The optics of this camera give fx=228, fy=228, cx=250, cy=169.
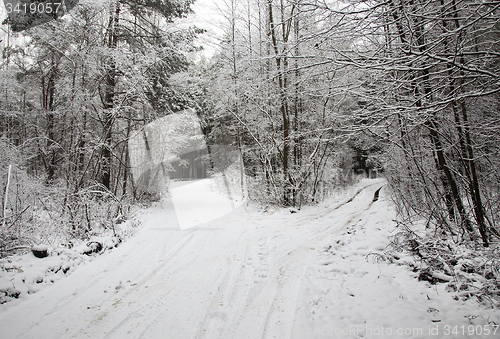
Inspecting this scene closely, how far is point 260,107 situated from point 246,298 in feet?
28.8

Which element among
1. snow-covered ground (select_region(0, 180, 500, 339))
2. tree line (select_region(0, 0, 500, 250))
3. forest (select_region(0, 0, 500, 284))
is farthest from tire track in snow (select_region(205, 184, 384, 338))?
tree line (select_region(0, 0, 500, 250))

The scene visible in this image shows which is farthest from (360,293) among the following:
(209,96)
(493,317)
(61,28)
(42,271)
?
(209,96)

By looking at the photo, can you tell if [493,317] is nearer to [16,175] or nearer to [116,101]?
[116,101]

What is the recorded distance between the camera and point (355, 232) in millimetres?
6055

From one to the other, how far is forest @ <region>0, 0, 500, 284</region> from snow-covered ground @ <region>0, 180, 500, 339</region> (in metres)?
1.29

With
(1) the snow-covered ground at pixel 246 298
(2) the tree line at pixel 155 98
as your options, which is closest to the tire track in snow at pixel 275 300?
(1) the snow-covered ground at pixel 246 298

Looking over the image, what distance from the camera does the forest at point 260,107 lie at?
314 cm

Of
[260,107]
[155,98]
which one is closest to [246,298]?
[260,107]

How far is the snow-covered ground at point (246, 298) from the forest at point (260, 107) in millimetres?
1293

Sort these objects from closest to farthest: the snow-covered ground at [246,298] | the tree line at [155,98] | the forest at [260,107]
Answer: the snow-covered ground at [246,298] → the forest at [260,107] → the tree line at [155,98]

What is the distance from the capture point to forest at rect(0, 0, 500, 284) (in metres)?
3.14

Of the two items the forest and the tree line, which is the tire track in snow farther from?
the tree line

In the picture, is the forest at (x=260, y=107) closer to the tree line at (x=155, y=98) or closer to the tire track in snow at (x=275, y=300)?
the tree line at (x=155, y=98)

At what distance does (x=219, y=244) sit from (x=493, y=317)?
4658 millimetres
